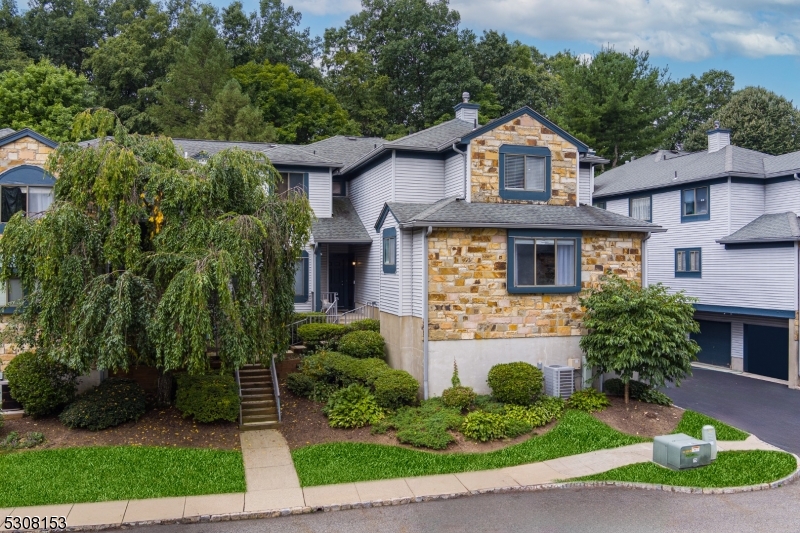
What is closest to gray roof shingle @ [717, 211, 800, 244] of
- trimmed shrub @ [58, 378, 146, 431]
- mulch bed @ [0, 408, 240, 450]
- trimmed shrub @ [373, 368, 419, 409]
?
trimmed shrub @ [373, 368, 419, 409]

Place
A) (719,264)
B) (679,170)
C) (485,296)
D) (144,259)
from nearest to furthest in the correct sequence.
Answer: (144,259)
(485,296)
(719,264)
(679,170)

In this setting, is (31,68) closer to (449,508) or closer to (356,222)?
(356,222)

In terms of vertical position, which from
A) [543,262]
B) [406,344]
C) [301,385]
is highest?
[543,262]

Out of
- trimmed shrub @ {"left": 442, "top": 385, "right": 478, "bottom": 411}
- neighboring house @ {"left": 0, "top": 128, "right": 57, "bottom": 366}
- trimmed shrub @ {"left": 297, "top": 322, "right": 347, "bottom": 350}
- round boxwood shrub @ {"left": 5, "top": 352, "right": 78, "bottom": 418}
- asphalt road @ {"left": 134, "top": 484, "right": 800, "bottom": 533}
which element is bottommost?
asphalt road @ {"left": 134, "top": 484, "right": 800, "bottom": 533}

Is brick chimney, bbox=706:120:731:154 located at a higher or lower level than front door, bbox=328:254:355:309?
higher

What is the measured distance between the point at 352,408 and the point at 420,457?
2485mm

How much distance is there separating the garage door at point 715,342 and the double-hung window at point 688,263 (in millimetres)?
2235

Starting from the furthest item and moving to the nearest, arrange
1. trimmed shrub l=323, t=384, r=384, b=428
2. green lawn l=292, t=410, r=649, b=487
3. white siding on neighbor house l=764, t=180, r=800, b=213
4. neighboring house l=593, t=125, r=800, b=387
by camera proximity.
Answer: white siding on neighbor house l=764, t=180, r=800, b=213 < neighboring house l=593, t=125, r=800, b=387 < trimmed shrub l=323, t=384, r=384, b=428 < green lawn l=292, t=410, r=649, b=487

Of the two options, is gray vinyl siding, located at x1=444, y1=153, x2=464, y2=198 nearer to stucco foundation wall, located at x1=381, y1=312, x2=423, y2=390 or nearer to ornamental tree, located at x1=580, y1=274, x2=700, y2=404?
stucco foundation wall, located at x1=381, y1=312, x2=423, y2=390

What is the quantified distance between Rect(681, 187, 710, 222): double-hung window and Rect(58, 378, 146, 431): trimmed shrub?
2166cm

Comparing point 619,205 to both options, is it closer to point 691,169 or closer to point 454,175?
point 691,169

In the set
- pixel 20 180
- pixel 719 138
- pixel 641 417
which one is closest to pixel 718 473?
pixel 641 417

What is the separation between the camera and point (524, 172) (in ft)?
55.4

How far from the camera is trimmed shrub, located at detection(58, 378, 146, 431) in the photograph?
12.8m
